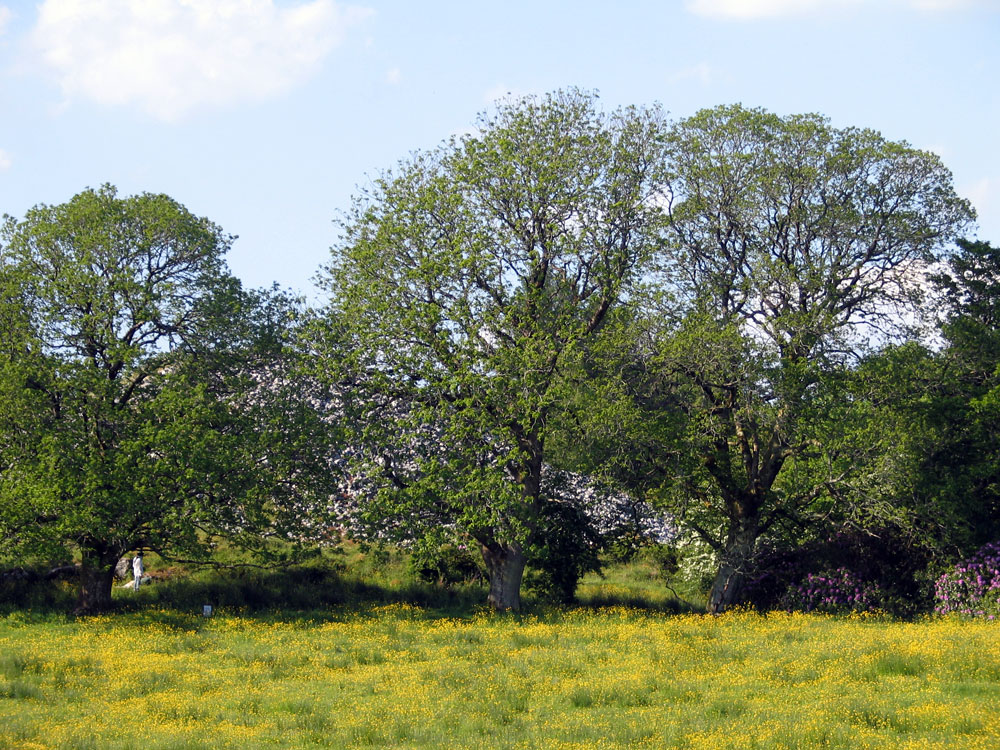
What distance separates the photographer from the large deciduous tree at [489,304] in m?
32.2

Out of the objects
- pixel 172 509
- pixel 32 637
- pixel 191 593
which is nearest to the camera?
pixel 32 637

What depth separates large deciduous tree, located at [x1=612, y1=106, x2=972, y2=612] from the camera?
106 ft

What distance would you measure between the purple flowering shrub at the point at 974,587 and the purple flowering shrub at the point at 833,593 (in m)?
2.27

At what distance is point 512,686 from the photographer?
19.8 m

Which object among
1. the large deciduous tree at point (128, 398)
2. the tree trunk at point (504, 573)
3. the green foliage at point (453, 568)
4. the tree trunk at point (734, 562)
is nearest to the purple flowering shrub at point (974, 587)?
the tree trunk at point (734, 562)

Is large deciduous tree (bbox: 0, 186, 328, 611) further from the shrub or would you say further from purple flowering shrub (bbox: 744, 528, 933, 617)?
purple flowering shrub (bbox: 744, 528, 933, 617)

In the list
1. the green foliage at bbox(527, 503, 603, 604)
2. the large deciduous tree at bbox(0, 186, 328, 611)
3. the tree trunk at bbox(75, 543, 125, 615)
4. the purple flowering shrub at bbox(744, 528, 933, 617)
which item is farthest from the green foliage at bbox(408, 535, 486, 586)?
the tree trunk at bbox(75, 543, 125, 615)

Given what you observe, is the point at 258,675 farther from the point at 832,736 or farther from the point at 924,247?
the point at 924,247

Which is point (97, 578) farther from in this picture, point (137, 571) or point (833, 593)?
point (833, 593)

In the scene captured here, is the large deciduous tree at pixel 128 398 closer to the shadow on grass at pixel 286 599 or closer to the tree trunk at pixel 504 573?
the shadow on grass at pixel 286 599

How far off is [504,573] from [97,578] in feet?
44.4

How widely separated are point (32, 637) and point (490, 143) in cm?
2068

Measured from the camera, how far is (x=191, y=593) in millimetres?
35844

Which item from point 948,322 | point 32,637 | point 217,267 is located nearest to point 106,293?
point 217,267
